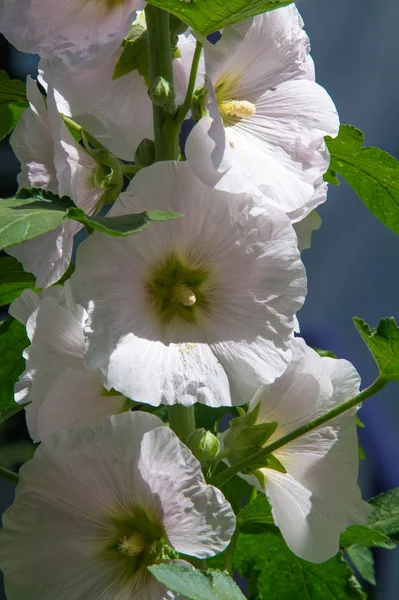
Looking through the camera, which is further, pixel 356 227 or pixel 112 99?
pixel 356 227

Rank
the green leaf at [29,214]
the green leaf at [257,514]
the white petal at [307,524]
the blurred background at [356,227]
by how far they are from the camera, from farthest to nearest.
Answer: the blurred background at [356,227], the green leaf at [257,514], the white petal at [307,524], the green leaf at [29,214]

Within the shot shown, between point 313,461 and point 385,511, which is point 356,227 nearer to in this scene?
point 385,511

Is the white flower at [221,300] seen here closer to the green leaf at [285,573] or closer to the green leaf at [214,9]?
the green leaf at [214,9]

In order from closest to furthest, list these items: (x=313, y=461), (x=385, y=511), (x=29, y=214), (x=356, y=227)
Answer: (x=29, y=214), (x=313, y=461), (x=385, y=511), (x=356, y=227)

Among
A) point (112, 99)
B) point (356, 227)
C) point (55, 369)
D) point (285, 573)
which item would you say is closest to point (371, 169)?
point (112, 99)

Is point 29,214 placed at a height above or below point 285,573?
above

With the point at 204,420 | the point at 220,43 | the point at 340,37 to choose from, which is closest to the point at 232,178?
the point at 220,43

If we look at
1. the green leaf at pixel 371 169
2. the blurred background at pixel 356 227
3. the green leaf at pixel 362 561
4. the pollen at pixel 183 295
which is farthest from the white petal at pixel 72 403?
the blurred background at pixel 356 227

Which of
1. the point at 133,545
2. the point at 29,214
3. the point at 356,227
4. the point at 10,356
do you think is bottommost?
the point at 356,227
